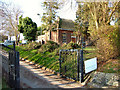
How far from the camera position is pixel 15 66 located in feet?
13.1

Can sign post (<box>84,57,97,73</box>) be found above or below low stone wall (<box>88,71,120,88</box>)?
above

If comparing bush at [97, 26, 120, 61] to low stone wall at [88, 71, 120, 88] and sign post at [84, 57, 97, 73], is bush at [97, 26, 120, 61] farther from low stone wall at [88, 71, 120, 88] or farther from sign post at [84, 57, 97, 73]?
low stone wall at [88, 71, 120, 88]

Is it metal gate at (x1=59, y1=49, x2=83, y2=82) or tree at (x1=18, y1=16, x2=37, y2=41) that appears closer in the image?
metal gate at (x1=59, y1=49, x2=83, y2=82)

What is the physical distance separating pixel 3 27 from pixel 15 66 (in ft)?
81.0

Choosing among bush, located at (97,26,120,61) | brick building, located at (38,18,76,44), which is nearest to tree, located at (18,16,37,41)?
brick building, located at (38,18,76,44)

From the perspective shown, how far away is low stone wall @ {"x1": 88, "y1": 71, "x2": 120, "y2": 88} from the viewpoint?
4457mm

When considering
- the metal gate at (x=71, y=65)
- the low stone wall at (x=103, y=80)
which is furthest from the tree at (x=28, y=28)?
the low stone wall at (x=103, y=80)

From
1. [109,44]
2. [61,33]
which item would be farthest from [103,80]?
[61,33]

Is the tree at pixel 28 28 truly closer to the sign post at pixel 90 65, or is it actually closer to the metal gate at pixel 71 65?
the metal gate at pixel 71 65

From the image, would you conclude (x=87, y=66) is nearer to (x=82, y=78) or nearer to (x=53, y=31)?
(x=82, y=78)

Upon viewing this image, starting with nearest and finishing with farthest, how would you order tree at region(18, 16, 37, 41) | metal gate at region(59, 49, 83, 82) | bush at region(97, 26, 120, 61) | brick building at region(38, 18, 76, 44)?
metal gate at region(59, 49, 83, 82) → bush at region(97, 26, 120, 61) → tree at region(18, 16, 37, 41) → brick building at region(38, 18, 76, 44)

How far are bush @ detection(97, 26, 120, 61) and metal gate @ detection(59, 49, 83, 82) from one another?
1355 mm

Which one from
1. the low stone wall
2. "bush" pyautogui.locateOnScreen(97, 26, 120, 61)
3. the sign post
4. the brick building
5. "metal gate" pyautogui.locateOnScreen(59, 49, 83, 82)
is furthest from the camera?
the brick building

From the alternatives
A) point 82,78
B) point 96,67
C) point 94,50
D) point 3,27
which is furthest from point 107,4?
point 3,27
